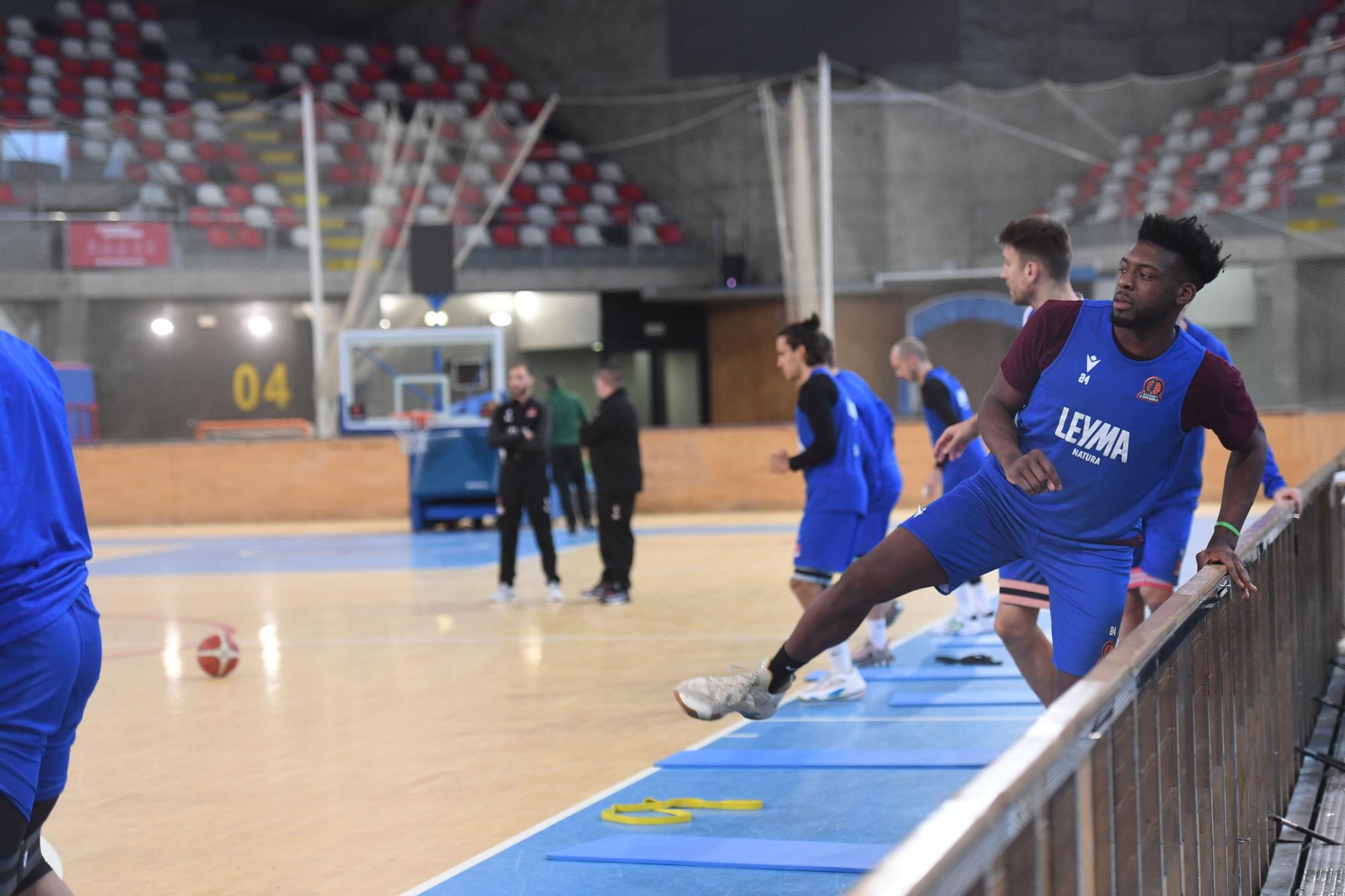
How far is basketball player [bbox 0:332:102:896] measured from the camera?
291cm

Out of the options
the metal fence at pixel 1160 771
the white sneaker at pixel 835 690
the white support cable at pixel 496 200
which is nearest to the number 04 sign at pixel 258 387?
the white support cable at pixel 496 200

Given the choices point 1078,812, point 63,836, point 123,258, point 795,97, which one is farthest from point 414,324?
point 1078,812

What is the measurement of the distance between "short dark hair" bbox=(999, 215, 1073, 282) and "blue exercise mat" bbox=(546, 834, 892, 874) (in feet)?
7.10

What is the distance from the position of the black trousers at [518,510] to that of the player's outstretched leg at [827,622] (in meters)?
7.45

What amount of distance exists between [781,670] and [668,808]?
1.16 m

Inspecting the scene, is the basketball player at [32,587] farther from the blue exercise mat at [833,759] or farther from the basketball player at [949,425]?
the basketball player at [949,425]

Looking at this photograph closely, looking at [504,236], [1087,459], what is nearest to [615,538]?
[1087,459]

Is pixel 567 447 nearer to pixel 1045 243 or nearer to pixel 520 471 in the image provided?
pixel 520 471

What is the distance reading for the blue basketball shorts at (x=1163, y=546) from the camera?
6020mm

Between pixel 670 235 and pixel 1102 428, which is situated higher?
pixel 670 235

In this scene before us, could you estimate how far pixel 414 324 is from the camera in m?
20.7

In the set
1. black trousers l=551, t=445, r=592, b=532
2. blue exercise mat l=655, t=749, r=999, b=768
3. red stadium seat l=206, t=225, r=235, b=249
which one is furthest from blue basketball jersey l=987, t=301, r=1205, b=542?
red stadium seat l=206, t=225, r=235, b=249

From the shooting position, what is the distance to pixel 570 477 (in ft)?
61.5

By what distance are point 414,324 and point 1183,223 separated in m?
17.6
